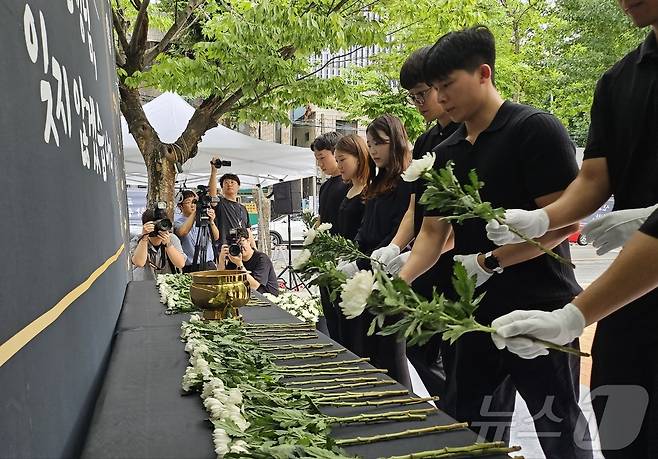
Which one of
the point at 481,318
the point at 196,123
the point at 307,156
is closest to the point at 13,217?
the point at 481,318

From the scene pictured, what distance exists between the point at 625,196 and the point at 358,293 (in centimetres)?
76

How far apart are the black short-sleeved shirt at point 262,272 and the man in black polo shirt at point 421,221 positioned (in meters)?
1.77

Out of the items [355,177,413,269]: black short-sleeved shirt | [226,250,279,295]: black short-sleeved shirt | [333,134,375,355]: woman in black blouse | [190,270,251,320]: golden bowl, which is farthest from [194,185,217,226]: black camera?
[190,270,251,320]: golden bowl

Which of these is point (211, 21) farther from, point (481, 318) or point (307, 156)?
point (481, 318)

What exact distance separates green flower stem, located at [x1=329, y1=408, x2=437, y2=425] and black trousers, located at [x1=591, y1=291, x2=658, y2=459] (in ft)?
1.42

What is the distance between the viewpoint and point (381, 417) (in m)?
0.99

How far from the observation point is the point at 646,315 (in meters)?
1.16

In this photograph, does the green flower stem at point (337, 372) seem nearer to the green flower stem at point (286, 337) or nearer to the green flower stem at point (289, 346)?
the green flower stem at point (289, 346)

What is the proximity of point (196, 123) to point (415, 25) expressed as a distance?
9.39ft

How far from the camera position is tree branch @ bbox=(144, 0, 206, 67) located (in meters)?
5.75

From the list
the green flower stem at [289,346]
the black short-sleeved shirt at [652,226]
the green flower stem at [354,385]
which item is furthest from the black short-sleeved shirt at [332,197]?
the black short-sleeved shirt at [652,226]

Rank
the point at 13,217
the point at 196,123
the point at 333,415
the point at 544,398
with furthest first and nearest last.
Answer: the point at 196,123 → the point at 544,398 → the point at 333,415 → the point at 13,217

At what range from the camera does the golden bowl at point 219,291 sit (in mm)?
1738

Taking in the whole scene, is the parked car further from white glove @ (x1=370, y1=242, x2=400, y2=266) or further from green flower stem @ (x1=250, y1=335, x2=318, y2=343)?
green flower stem @ (x1=250, y1=335, x2=318, y2=343)
